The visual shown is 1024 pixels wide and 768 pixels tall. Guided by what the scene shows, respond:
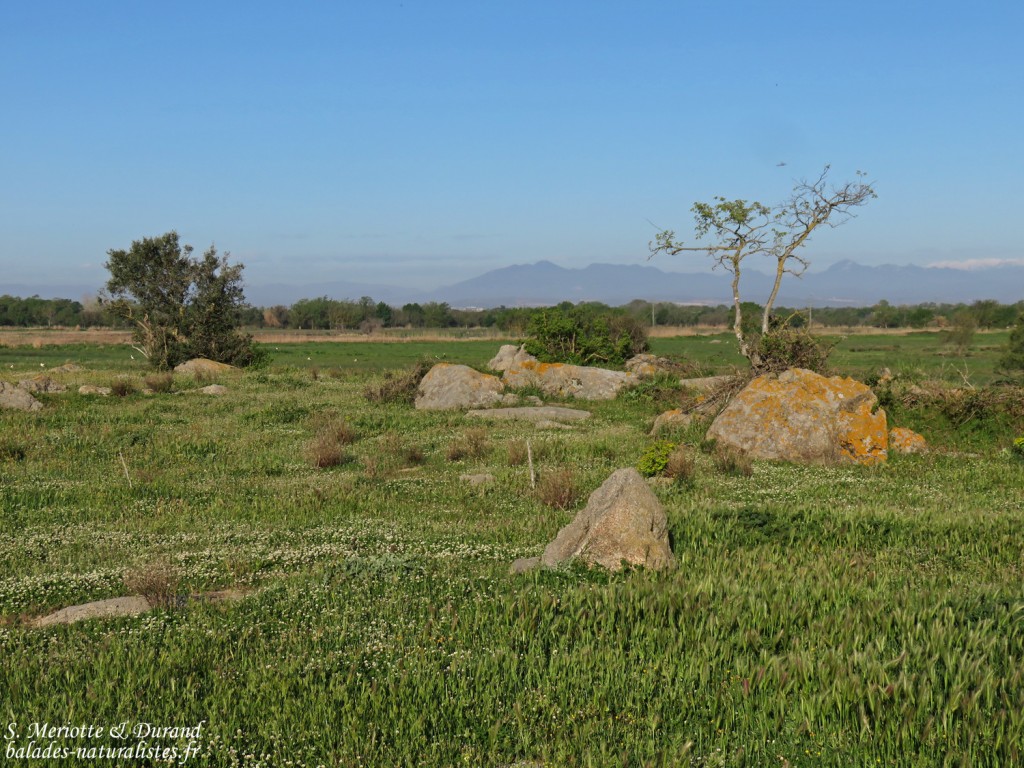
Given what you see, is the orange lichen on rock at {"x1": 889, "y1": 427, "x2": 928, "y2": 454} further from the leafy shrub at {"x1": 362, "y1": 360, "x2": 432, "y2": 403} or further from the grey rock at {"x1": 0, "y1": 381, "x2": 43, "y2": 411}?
the grey rock at {"x1": 0, "y1": 381, "x2": 43, "y2": 411}

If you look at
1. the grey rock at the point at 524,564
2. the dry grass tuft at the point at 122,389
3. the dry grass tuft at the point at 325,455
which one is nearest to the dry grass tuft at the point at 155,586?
the grey rock at the point at 524,564

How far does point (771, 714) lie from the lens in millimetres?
5641

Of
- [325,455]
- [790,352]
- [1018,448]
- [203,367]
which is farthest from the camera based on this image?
[203,367]

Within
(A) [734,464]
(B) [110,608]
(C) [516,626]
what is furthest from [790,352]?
(B) [110,608]

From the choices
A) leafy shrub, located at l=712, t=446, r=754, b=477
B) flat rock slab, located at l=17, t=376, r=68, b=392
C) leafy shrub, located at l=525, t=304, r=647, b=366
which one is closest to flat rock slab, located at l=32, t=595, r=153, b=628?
leafy shrub, located at l=712, t=446, r=754, b=477

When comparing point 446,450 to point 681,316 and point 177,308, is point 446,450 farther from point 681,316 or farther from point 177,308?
point 681,316

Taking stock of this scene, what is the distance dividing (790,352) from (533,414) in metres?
8.23

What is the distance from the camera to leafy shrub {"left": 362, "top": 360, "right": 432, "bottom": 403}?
3091 cm

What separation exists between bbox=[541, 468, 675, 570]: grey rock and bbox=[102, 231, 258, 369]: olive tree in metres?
42.4

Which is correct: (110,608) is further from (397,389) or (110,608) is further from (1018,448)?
(397,389)

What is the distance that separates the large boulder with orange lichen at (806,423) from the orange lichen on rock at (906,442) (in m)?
0.52

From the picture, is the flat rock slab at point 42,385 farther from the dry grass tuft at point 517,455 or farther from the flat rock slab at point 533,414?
the dry grass tuft at point 517,455

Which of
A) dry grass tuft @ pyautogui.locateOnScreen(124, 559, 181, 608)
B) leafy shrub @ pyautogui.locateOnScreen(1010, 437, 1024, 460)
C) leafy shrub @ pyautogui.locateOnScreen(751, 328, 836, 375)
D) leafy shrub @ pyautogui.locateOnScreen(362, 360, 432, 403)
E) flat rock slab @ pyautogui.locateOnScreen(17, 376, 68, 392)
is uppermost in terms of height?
leafy shrub @ pyautogui.locateOnScreen(751, 328, 836, 375)

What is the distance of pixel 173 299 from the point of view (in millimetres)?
48375
